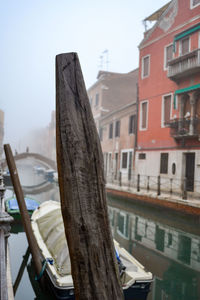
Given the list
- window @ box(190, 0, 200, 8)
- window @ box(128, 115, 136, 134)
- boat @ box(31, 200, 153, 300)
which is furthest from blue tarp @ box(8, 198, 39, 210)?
window @ box(190, 0, 200, 8)

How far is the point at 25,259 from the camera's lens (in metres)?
6.28

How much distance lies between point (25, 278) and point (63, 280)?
195 centimetres

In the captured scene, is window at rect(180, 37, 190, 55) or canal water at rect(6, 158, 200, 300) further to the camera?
window at rect(180, 37, 190, 55)

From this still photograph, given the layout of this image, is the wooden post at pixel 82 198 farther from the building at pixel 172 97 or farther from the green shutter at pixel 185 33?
the green shutter at pixel 185 33

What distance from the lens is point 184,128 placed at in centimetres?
1259

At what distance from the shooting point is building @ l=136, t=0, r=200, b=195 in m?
12.3

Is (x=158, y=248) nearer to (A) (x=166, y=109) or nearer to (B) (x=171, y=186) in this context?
(B) (x=171, y=186)

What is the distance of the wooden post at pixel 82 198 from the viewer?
41.6 inches

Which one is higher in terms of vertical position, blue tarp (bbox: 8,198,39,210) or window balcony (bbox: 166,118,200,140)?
window balcony (bbox: 166,118,200,140)

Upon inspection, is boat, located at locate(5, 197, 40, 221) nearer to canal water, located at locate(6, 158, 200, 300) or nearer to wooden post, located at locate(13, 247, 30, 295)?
canal water, located at locate(6, 158, 200, 300)

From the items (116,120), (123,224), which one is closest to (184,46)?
(116,120)

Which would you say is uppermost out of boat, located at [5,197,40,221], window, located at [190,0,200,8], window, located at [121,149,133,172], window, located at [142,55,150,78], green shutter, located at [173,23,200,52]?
window, located at [190,0,200,8]

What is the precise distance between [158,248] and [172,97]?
8370 millimetres

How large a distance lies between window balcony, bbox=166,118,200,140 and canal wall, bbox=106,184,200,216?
8.55 ft
